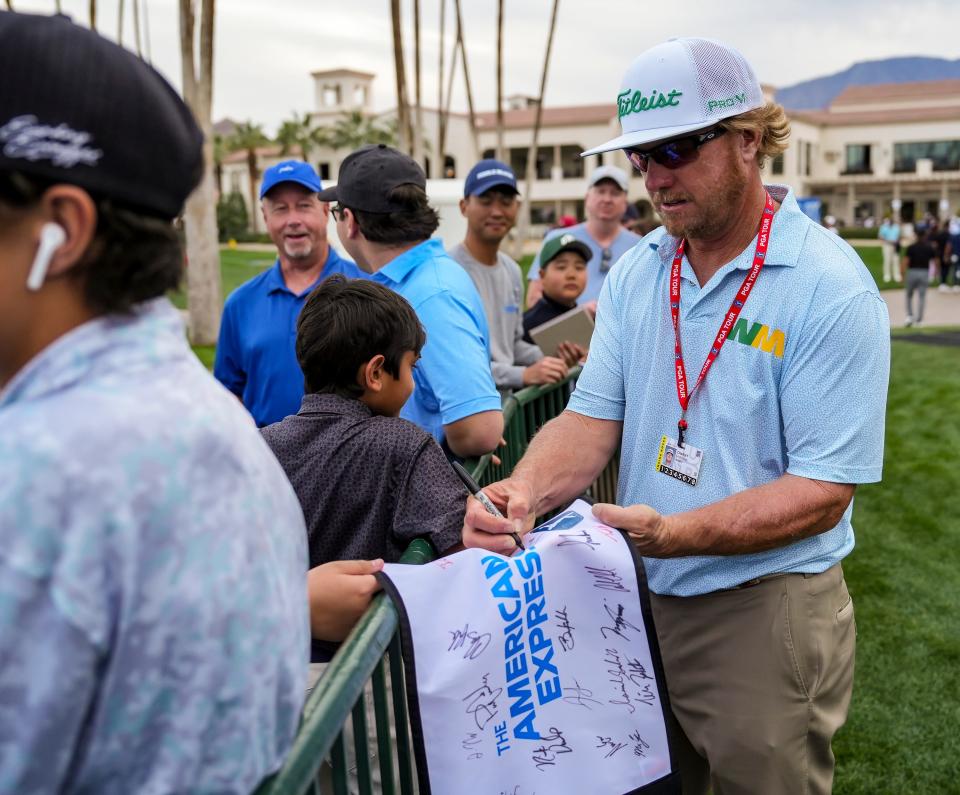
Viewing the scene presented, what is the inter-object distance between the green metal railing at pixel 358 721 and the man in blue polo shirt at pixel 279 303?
2.43 m

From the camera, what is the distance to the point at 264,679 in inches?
45.4

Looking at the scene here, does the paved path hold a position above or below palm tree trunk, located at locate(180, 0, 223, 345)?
below

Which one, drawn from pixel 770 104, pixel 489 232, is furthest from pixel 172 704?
pixel 489 232

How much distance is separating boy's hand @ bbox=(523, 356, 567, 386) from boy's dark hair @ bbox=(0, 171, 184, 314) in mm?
3845

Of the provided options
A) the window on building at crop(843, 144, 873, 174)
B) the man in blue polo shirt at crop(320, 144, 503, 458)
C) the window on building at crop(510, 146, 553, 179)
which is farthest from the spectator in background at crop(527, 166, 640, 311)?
the window on building at crop(843, 144, 873, 174)

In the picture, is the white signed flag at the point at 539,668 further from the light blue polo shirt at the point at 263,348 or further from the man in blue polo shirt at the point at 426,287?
the light blue polo shirt at the point at 263,348

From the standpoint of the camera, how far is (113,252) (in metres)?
1.13

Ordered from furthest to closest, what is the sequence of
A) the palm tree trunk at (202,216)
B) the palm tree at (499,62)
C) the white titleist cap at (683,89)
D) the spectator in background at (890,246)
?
the palm tree at (499,62), the spectator in background at (890,246), the palm tree trunk at (202,216), the white titleist cap at (683,89)

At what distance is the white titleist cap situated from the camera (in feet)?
8.29

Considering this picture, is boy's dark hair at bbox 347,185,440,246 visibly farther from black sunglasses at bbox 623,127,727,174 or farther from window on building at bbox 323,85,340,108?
window on building at bbox 323,85,340,108

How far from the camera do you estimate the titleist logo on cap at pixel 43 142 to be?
104 centimetres

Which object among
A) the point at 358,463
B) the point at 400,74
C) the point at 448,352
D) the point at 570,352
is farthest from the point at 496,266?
the point at 400,74

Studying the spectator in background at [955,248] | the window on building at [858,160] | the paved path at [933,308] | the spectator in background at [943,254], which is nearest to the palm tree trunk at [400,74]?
the paved path at [933,308]

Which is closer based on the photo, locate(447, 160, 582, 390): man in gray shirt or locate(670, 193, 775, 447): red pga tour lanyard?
locate(670, 193, 775, 447): red pga tour lanyard
